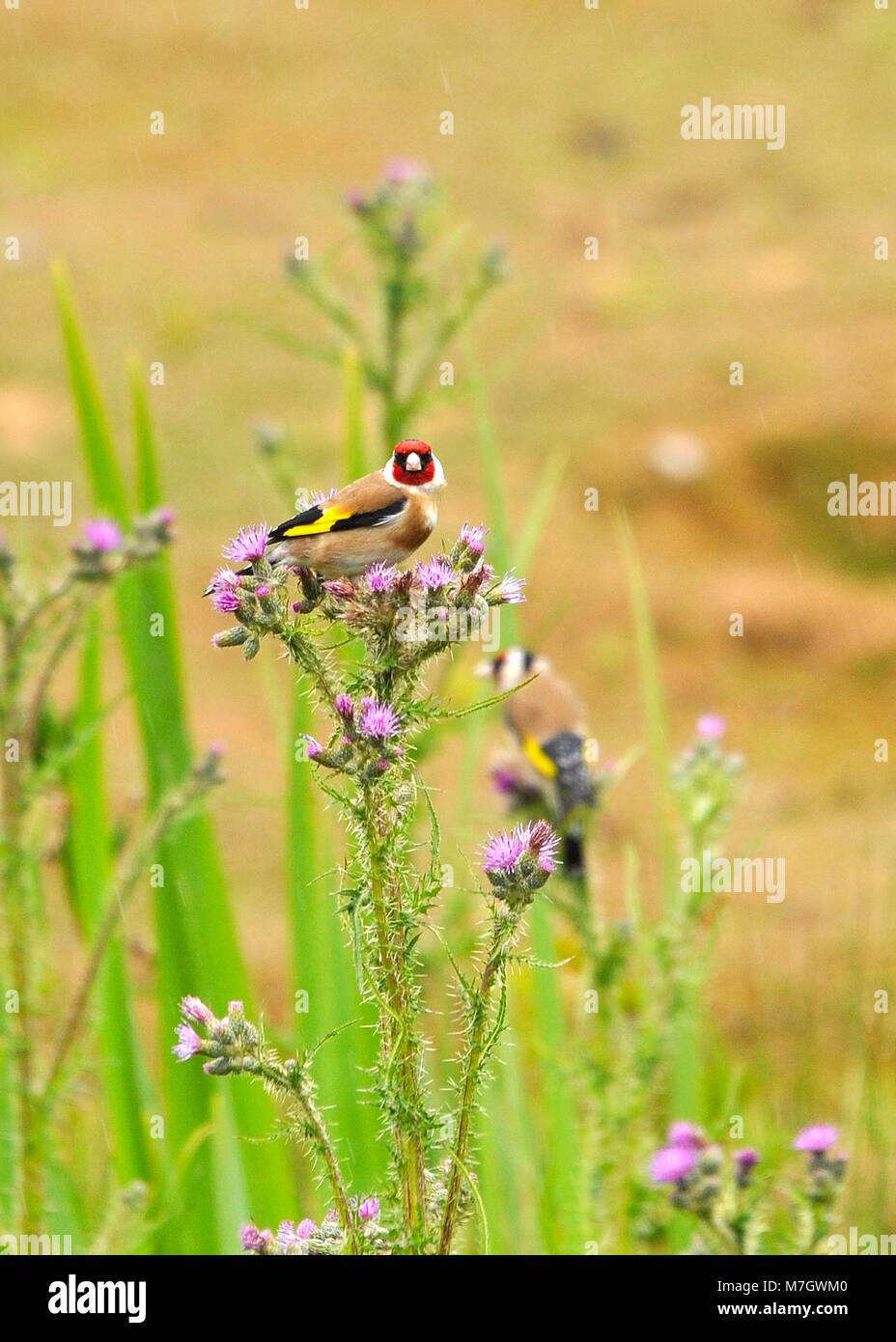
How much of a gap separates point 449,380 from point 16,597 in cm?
111

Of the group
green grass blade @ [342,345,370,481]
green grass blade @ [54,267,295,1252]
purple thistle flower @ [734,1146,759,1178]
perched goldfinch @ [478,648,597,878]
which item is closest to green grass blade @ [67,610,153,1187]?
green grass blade @ [54,267,295,1252]

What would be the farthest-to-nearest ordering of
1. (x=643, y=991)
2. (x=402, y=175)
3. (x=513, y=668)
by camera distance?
(x=513, y=668), (x=402, y=175), (x=643, y=991)

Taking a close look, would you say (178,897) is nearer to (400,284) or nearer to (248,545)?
(248,545)

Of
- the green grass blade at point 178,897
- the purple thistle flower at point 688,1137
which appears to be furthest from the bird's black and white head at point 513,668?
the purple thistle flower at point 688,1137

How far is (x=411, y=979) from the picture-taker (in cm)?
89

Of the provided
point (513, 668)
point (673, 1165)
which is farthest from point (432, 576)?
point (513, 668)

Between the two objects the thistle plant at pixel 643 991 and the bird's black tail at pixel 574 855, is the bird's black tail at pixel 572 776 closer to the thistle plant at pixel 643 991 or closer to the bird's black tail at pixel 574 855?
the bird's black tail at pixel 574 855

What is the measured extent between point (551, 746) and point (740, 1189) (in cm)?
117

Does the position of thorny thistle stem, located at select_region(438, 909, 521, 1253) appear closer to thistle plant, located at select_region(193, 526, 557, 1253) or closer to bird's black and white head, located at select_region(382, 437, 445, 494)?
thistle plant, located at select_region(193, 526, 557, 1253)

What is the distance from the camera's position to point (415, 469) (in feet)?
4.02

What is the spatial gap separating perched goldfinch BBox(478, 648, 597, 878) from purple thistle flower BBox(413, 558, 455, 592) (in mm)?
965

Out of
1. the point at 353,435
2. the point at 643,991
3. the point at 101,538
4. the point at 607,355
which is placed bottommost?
the point at 643,991

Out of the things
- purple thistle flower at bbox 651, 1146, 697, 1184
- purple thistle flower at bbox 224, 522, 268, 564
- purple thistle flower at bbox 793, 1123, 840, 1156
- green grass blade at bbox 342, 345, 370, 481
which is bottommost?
purple thistle flower at bbox 651, 1146, 697, 1184

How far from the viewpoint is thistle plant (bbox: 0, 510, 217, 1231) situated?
148 cm
